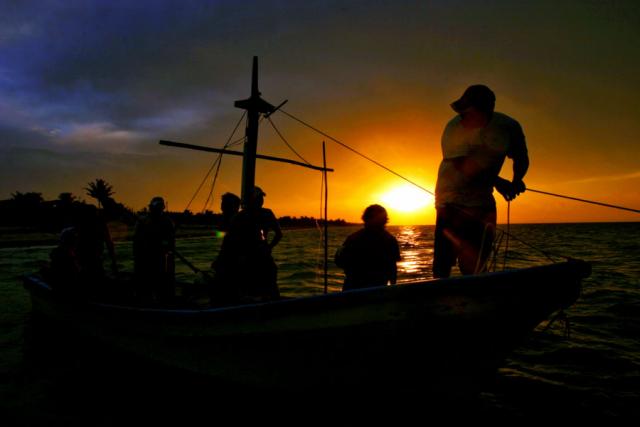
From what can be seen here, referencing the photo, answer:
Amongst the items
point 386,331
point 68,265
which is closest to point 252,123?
point 68,265

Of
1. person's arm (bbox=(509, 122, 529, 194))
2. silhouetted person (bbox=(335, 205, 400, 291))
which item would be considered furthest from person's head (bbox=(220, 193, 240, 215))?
person's arm (bbox=(509, 122, 529, 194))

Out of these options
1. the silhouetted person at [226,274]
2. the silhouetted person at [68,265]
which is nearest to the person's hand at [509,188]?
the silhouetted person at [226,274]

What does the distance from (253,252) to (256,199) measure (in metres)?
0.81

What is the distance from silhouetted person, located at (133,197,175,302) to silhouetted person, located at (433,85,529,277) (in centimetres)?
549

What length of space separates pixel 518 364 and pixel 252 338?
473 cm

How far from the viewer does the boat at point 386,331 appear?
2893 mm

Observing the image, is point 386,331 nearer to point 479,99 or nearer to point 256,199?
point 479,99

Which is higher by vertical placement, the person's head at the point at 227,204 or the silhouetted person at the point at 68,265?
the person's head at the point at 227,204

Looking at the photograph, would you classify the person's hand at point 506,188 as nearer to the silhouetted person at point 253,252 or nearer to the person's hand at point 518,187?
the person's hand at point 518,187

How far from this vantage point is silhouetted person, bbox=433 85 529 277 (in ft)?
10.2

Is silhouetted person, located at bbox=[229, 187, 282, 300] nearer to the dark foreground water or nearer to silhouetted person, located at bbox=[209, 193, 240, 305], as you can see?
silhouetted person, located at bbox=[209, 193, 240, 305]

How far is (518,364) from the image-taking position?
235 inches

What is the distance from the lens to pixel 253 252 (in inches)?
209

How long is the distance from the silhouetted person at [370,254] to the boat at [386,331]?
4.15ft
